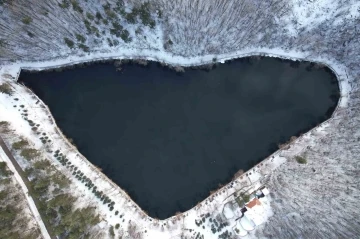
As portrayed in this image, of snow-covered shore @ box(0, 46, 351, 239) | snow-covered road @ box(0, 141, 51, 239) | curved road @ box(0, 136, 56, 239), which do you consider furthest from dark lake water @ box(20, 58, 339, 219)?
snow-covered road @ box(0, 141, 51, 239)

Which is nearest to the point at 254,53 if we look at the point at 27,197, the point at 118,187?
the point at 118,187

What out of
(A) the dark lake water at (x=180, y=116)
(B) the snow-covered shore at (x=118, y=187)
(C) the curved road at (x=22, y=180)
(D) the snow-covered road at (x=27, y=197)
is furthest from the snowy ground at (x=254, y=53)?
(D) the snow-covered road at (x=27, y=197)

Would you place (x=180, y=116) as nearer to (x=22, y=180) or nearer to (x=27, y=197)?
(x=22, y=180)

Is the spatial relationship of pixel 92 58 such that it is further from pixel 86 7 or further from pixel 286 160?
pixel 286 160

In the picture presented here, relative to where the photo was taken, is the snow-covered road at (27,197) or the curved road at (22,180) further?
the curved road at (22,180)

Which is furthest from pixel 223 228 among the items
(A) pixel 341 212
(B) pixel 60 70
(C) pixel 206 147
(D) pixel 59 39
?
(D) pixel 59 39

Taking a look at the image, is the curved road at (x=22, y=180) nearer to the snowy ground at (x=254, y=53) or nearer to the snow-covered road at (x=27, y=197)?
the snow-covered road at (x=27, y=197)

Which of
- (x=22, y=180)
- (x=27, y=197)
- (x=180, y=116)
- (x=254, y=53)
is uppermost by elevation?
(x=254, y=53)
